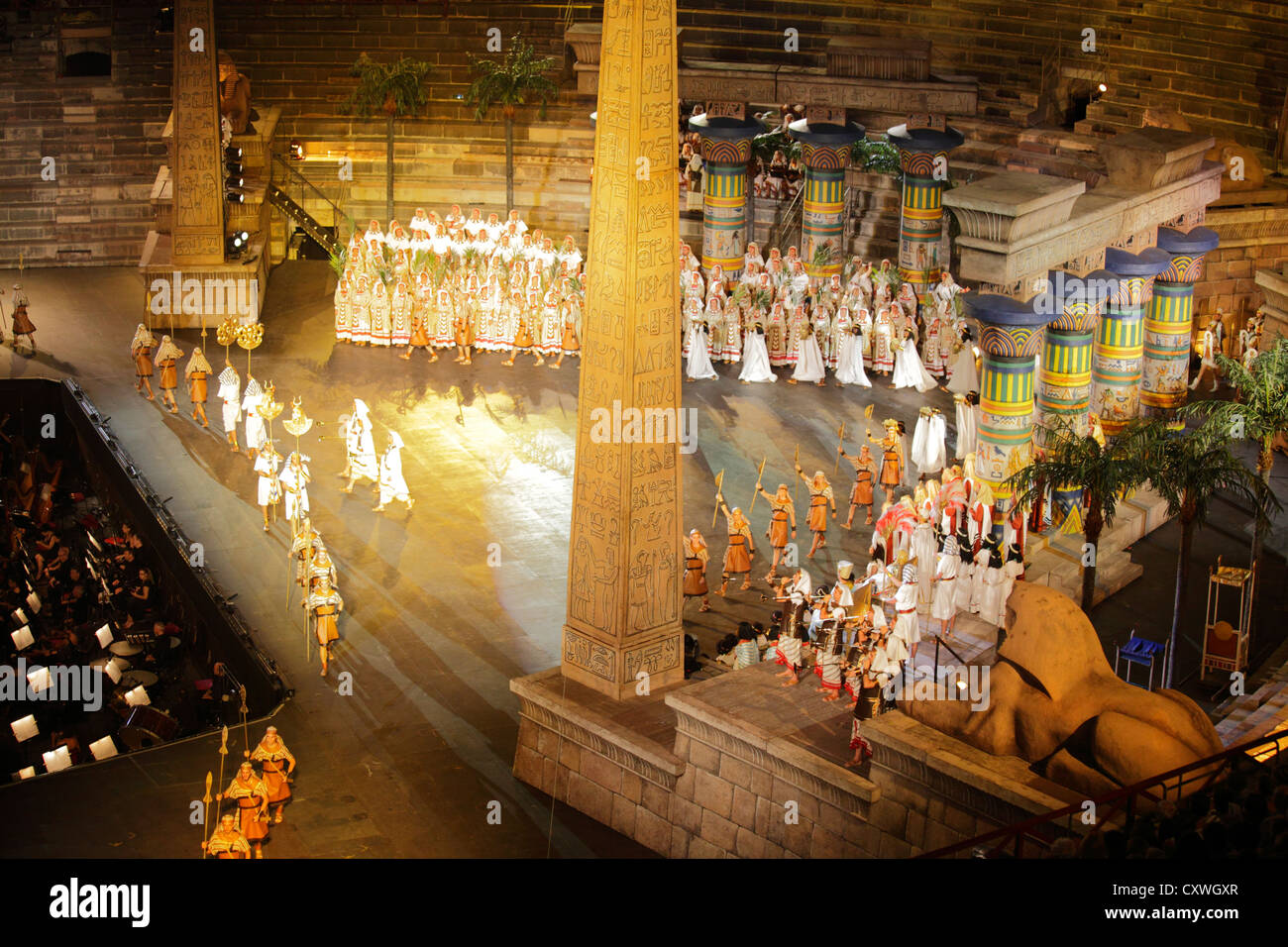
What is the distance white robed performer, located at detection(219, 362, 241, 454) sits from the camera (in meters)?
23.6

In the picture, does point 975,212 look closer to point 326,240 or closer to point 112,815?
point 112,815

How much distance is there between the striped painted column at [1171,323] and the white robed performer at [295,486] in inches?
408

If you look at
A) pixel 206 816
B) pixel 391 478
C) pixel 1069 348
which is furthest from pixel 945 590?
pixel 206 816

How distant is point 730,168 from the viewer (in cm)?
2880

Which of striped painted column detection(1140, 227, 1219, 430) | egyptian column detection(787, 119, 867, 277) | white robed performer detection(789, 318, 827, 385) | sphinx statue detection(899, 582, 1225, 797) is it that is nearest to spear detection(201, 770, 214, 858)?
sphinx statue detection(899, 582, 1225, 797)

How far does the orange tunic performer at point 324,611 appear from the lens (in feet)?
58.9

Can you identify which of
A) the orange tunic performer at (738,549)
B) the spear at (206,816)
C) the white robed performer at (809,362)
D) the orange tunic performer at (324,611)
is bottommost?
the spear at (206,816)

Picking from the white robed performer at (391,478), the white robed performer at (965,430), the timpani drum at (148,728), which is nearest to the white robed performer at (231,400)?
the white robed performer at (391,478)

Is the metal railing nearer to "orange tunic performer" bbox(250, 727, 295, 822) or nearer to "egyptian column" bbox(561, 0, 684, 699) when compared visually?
"egyptian column" bbox(561, 0, 684, 699)

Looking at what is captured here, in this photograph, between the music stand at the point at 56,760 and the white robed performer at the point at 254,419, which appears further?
the white robed performer at the point at 254,419

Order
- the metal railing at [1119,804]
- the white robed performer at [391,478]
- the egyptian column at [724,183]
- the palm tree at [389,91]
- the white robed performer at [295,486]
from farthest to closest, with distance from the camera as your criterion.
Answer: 1. the palm tree at [389,91]
2. the egyptian column at [724,183]
3. the white robed performer at [391,478]
4. the white robed performer at [295,486]
5. the metal railing at [1119,804]

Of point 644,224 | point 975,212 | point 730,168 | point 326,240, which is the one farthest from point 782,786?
point 326,240

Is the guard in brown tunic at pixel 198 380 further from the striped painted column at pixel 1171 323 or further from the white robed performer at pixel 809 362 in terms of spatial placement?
the striped painted column at pixel 1171 323

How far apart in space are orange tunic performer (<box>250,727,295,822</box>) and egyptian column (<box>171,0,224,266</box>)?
13.8m
